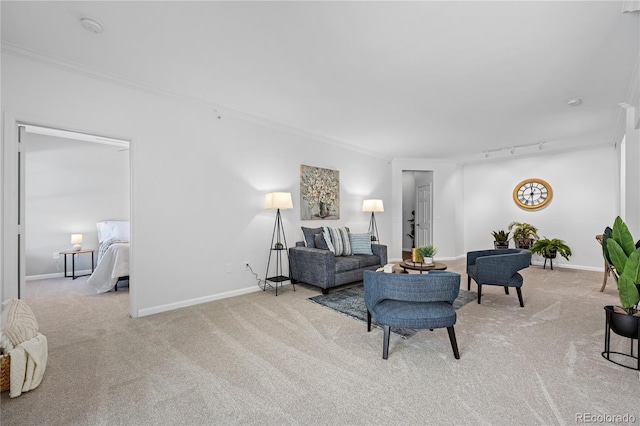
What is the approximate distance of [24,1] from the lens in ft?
6.89

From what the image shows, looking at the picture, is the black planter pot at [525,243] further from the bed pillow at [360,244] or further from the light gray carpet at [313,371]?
the bed pillow at [360,244]

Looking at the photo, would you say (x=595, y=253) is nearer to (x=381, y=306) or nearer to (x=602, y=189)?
(x=602, y=189)

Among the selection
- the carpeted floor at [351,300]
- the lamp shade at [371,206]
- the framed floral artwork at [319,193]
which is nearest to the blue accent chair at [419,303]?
the carpeted floor at [351,300]

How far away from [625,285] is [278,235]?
3927 mm

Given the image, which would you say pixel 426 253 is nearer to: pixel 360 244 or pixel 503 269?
pixel 503 269

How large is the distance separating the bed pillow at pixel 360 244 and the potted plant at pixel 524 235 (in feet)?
12.4

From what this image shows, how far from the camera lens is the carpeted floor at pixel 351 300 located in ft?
11.3

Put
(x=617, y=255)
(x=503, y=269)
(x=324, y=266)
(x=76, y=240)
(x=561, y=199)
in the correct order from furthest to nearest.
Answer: (x=561, y=199) < (x=76, y=240) < (x=324, y=266) < (x=503, y=269) < (x=617, y=255)

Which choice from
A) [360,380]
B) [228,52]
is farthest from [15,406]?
[228,52]

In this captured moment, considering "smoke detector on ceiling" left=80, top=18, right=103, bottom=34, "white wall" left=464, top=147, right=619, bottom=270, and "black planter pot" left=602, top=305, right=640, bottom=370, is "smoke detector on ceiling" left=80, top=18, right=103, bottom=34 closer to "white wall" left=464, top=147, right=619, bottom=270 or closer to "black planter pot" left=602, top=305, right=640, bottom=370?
"black planter pot" left=602, top=305, right=640, bottom=370

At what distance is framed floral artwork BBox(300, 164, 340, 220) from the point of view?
5.20 meters

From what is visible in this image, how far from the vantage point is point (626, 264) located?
2170mm

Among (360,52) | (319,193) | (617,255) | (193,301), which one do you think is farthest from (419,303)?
(319,193)

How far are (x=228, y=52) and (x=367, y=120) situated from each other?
2467 mm
